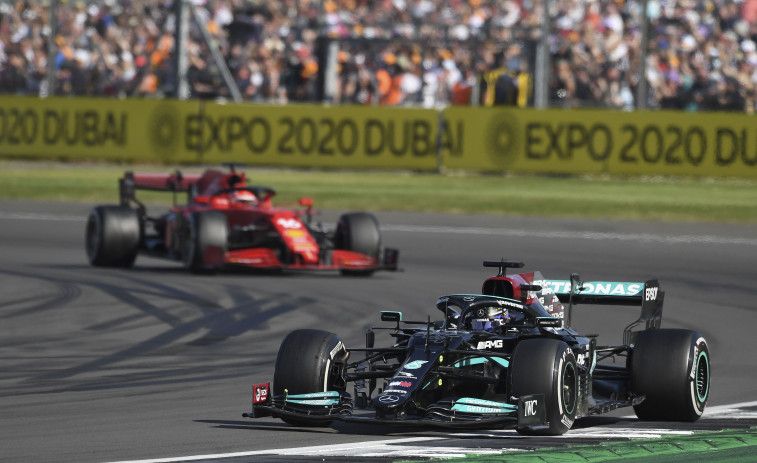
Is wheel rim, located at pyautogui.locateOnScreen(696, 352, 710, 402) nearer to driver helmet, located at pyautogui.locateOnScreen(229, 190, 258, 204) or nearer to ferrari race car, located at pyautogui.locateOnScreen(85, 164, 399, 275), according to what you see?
ferrari race car, located at pyautogui.locateOnScreen(85, 164, 399, 275)

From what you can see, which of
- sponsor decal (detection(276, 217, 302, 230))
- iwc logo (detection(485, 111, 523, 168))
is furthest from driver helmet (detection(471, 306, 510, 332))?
iwc logo (detection(485, 111, 523, 168))

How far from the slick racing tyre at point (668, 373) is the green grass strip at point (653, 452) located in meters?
0.51

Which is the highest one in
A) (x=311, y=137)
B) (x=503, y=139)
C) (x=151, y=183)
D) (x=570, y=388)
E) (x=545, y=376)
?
(x=503, y=139)

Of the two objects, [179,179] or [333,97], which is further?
[333,97]

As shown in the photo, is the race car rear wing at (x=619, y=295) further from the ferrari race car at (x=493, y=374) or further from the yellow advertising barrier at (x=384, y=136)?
the yellow advertising barrier at (x=384, y=136)

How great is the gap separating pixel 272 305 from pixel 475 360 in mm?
6991

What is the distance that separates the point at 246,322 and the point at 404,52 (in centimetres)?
2424

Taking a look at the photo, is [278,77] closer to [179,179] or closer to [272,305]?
[179,179]

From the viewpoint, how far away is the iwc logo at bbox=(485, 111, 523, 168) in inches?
1287

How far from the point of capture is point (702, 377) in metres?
9.19

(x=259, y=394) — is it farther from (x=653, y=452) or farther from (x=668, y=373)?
(x=668, y=373)

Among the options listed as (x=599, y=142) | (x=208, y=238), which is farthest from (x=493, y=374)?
(x=599, y=142)

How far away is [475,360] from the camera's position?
862cm

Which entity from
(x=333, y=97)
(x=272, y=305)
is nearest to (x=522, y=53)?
(x=333, y=97)
